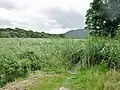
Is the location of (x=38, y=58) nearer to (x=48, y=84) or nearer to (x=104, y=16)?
(x=48, y=84)

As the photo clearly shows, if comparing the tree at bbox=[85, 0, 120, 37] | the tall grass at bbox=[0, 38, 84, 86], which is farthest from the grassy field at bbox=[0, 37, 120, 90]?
the tree at bbox=[85, 0, 120, 37]

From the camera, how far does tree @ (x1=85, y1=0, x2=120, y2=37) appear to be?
93.4 feet

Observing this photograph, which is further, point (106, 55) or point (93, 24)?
point (93, 24)

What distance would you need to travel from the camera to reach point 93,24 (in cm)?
2928

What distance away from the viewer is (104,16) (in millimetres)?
29406

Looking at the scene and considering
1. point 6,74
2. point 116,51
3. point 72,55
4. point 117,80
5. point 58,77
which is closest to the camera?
point 117,80

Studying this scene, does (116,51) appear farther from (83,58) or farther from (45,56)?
(45,56)

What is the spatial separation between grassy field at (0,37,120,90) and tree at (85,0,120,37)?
1225 centimetres

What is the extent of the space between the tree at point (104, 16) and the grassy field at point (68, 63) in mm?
12249

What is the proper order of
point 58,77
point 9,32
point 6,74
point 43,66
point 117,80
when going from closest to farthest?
point 117,80 < point 58,77 < point 6,74 < point 43,66 < point 9,32

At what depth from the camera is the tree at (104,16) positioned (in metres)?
28.5

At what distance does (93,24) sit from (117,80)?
21.6 metres

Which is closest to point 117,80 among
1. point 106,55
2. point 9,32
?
point 106,55

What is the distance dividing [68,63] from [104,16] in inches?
640
